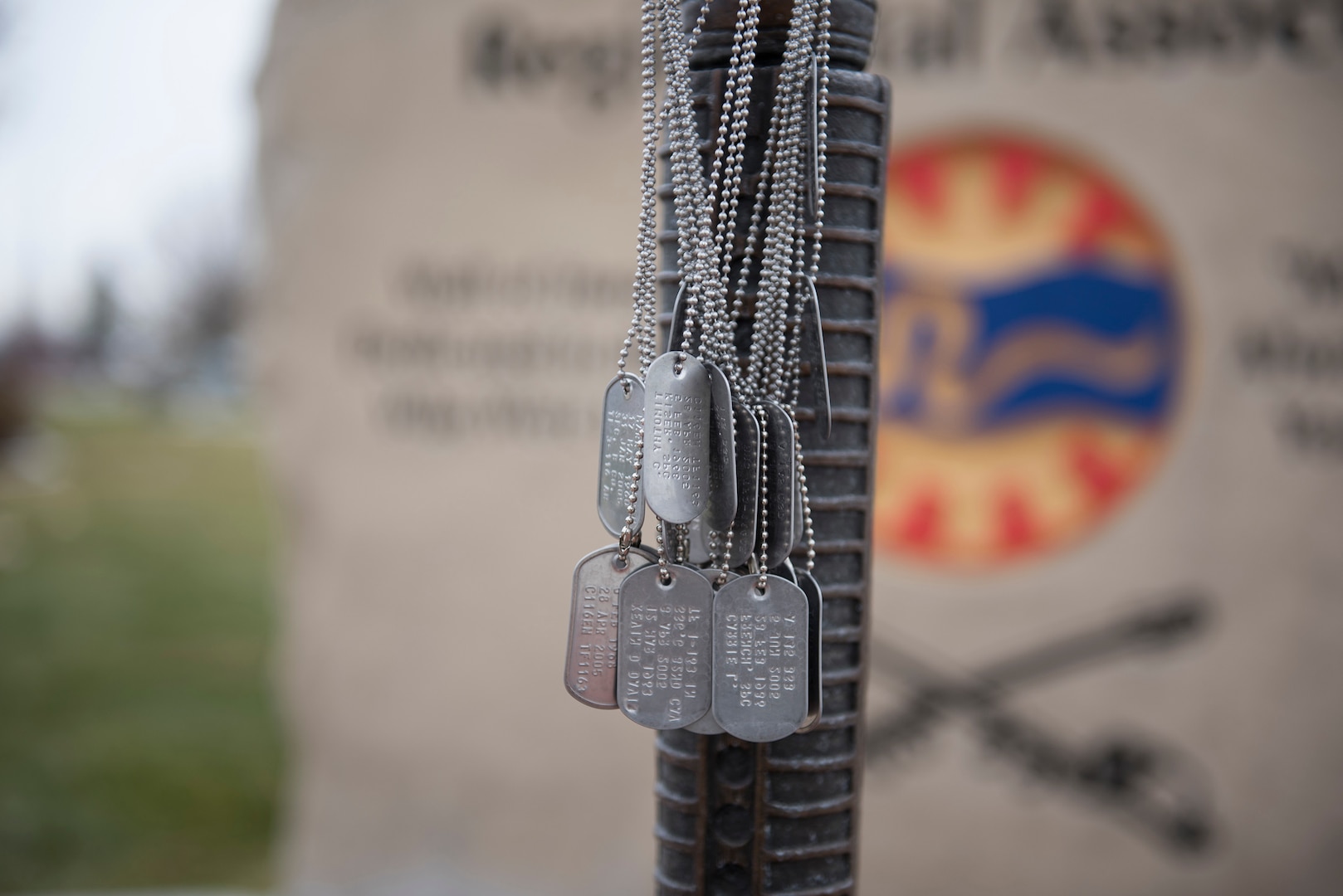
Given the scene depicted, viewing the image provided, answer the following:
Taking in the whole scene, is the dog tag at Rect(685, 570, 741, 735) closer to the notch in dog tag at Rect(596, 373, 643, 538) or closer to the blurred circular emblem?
the notch in dog tag at Rect(596, 373, 643, 538)

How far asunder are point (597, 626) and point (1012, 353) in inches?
100

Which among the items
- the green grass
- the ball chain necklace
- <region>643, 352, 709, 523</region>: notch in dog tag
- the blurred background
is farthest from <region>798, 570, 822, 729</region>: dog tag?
the green grass

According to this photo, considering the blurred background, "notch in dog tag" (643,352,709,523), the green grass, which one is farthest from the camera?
the green grass

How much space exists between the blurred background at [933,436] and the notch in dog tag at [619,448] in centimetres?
217

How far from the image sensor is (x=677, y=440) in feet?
2.66

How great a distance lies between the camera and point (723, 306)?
→ 0.85m

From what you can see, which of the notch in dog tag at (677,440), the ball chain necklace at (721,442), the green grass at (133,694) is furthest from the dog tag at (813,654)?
the green grass at (133,694)

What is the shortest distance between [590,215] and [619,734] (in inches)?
59.8

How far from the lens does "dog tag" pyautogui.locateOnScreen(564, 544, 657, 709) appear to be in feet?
2.86

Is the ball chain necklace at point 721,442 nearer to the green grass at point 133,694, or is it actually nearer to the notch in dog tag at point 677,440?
the notch in dog tag at point 677,440

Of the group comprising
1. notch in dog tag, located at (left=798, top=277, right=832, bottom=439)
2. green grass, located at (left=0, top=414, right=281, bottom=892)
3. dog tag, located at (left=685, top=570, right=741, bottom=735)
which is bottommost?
green grass, located at (left=0, top=414, right=281, bottom=892)

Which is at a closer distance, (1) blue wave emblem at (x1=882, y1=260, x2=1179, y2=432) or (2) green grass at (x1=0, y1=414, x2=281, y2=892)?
(1) blue wave emblem at (x1=882, y1=260, x2=1179, y2=432)

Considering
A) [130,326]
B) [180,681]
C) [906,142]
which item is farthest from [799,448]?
[130,326]

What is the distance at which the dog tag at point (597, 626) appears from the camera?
2.86ft
